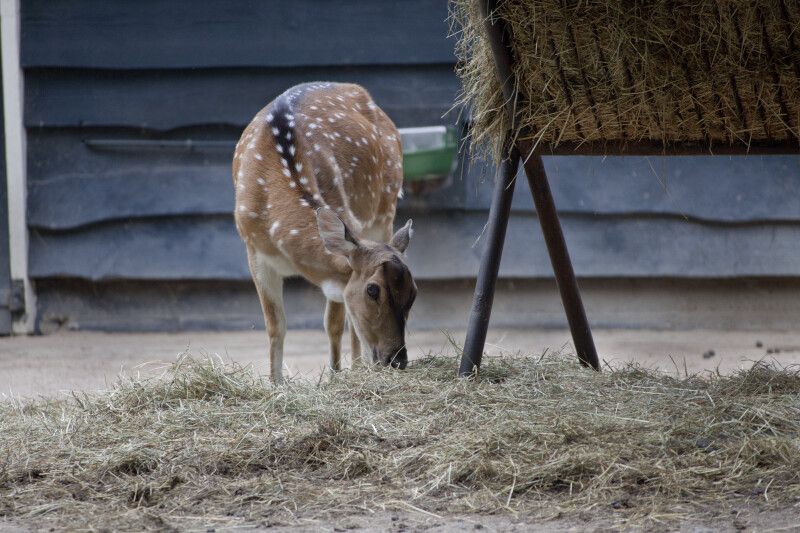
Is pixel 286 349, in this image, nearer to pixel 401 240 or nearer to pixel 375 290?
pixel 401 240

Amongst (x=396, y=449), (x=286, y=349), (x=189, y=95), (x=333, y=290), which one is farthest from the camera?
(x=189, y=95)

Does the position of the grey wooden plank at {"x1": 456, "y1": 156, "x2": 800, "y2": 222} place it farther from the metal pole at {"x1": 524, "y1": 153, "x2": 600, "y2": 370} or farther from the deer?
the metal pole at {"x1": 524, "y1": 153, "x2": 600, "y2": 370}

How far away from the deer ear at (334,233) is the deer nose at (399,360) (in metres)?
0.63

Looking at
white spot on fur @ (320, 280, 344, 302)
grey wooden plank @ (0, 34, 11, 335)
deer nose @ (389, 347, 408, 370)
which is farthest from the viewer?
grey wooden plank @ (0, 34, 11, 335)

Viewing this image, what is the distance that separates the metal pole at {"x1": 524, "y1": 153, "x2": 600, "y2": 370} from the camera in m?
5.15

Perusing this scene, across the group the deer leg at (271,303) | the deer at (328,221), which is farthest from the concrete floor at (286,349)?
the deer at (328,221)

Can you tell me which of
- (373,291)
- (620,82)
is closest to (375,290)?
(373,291)

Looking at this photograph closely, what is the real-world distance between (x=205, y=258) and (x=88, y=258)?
1.07 m

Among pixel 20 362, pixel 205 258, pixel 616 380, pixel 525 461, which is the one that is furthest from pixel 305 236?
pixel 205 258

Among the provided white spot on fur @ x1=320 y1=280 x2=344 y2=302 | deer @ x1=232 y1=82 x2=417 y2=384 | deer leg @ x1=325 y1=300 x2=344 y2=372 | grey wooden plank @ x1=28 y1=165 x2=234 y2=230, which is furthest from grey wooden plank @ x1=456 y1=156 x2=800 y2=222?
white spot on fur @ x1=320 y1=280 x2=344 y2=302

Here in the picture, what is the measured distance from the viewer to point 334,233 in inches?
216

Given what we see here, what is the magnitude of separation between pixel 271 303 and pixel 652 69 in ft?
8.70

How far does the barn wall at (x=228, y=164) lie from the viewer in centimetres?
909

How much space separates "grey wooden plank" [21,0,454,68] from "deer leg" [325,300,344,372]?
3.57m
